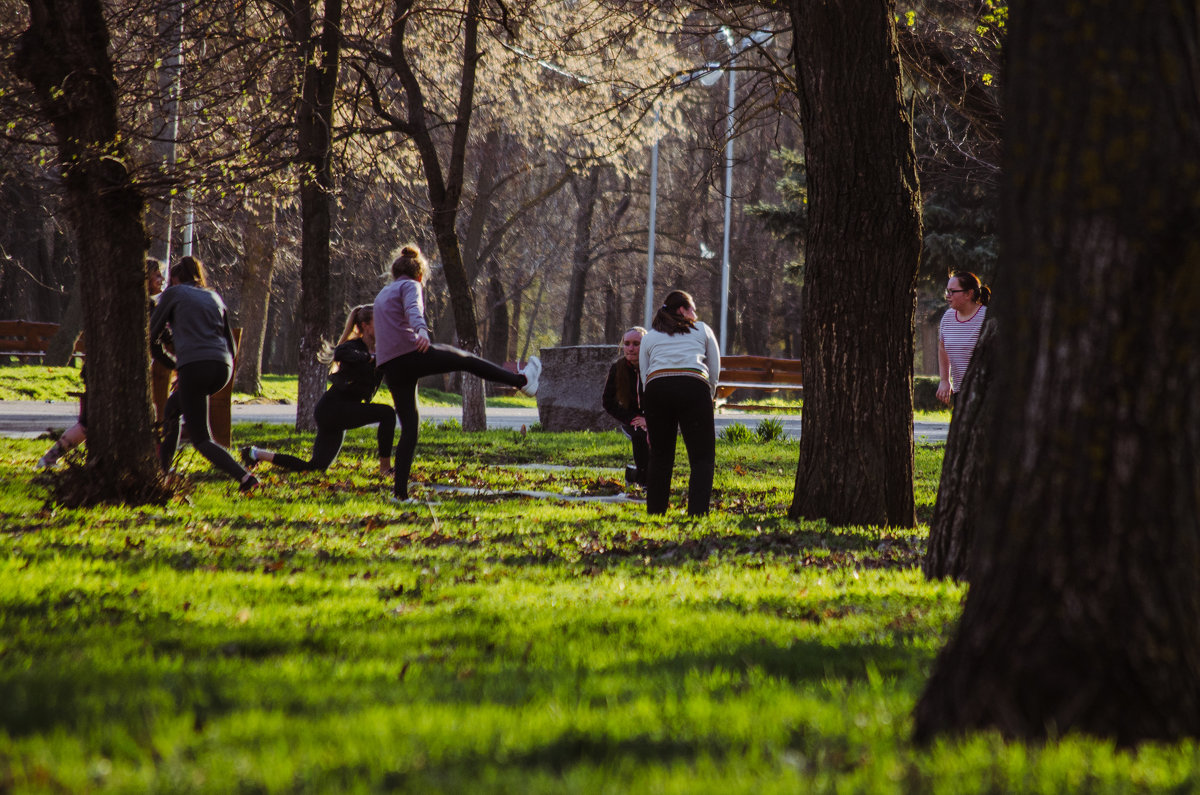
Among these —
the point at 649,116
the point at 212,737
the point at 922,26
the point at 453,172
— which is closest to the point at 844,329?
the point at 922,26

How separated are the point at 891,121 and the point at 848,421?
2.18 m

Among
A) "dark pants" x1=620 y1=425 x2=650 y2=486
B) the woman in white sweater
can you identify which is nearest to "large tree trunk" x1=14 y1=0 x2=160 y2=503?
the woman in white sweater

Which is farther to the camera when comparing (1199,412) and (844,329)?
(844,329)

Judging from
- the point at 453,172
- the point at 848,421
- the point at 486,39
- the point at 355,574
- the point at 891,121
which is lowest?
the point at 355,574

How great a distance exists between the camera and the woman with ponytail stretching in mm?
8336

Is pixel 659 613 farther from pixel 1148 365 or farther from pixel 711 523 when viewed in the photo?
pixel 711 523

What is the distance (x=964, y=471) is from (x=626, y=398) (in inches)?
197

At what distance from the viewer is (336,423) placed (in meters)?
9.80

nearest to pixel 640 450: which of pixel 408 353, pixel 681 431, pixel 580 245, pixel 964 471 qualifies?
pixel 681 431

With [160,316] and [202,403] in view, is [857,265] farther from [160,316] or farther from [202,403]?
[160,316]

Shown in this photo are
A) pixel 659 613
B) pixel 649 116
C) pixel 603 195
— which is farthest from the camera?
pixel 603 195

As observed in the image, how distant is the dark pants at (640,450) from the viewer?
10.4 metres

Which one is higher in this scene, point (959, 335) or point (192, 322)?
point (959, 335)

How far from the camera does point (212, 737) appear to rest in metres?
2.64
